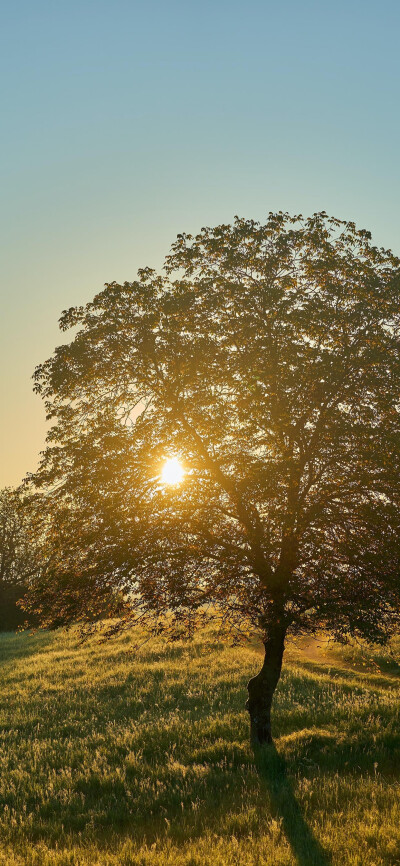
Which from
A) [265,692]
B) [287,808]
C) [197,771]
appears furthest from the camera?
[265,692]

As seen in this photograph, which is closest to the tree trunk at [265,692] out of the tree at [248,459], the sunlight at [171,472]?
the tree at [248,459]

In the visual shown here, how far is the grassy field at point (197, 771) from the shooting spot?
8188 millimetres

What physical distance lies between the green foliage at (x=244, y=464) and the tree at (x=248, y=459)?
0.05 metres

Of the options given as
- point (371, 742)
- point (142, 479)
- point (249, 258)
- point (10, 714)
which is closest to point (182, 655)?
point (10, 714)

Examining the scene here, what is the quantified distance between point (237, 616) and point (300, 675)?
11.1m

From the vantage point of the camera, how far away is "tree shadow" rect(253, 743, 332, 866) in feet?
24.9

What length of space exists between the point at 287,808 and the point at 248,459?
6.24 metres

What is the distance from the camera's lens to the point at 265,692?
14109 mm

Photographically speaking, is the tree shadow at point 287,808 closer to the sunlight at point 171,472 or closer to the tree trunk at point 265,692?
the tree trunk at point 265,692

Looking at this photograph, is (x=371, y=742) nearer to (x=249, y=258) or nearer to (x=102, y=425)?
(x=102, y=425)

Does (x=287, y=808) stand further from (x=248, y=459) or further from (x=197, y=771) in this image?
(x=248, y=459)

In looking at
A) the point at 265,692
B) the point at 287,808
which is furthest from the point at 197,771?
the point at 287,808

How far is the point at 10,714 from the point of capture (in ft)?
66.4

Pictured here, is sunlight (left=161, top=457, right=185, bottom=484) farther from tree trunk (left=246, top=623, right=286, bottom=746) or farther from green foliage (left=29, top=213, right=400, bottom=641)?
tree trunk (left=246, top=623, right=286, bottom=746)
